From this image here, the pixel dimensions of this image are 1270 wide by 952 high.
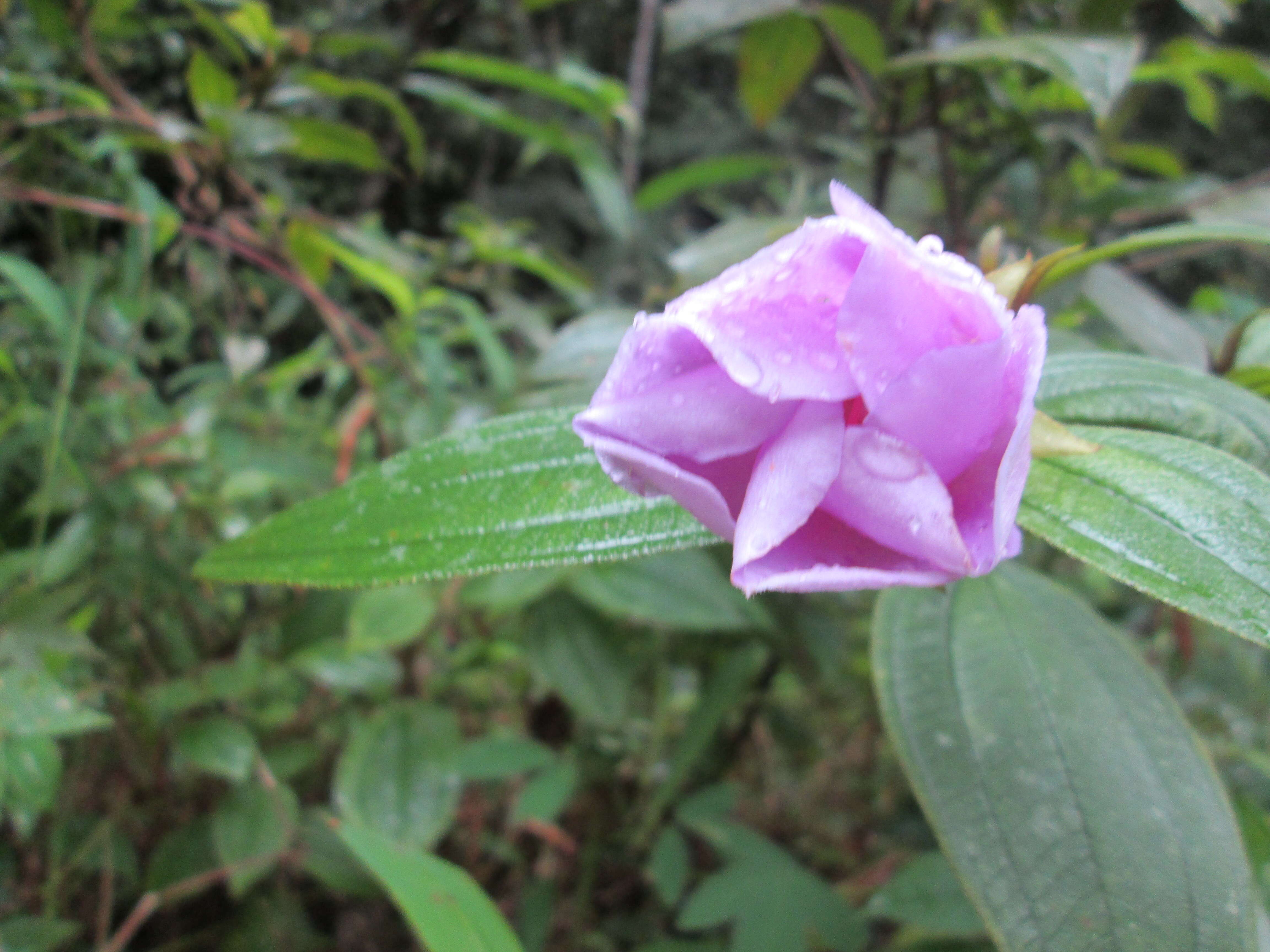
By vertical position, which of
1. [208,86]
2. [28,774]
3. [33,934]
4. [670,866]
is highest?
[208,86]

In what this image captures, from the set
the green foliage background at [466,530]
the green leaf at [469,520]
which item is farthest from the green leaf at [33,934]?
the green leaf at [469,520]

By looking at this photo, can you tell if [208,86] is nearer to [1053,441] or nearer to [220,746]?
[220,746]

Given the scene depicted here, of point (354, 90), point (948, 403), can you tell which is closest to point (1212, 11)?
point (948, 403)

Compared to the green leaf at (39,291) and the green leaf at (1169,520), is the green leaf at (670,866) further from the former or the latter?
the green leaf at (39,291)

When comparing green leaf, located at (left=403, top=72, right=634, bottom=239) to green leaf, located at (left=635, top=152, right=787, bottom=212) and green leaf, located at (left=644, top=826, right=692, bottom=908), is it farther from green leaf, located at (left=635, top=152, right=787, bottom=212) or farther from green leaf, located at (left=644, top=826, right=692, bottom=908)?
green leaf, located at (left=644, top=826, right=692, bottom=908)

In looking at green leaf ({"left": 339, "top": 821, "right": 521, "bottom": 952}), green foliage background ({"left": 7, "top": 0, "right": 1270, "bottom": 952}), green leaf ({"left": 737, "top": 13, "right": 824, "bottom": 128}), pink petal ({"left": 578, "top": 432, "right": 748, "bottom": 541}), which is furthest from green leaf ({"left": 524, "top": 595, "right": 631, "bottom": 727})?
green leaf ({"left": 737, "top": 13, "right": 824, "bottom": 128})
